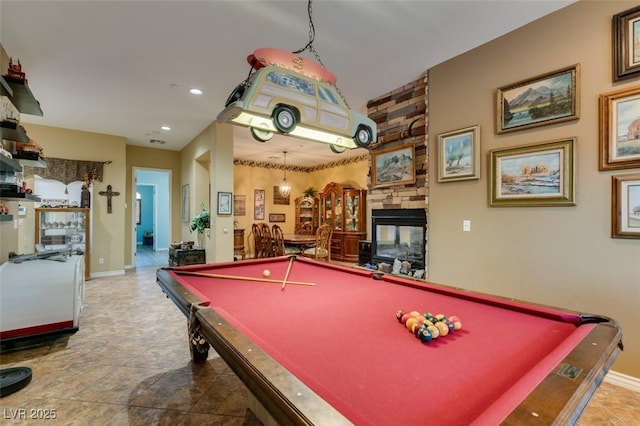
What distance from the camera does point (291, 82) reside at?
193 cm

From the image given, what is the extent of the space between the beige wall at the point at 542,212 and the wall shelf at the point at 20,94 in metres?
3.97

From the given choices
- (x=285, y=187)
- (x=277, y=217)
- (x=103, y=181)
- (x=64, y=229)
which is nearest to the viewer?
(x=64, y=229)

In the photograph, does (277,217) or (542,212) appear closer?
(542,212)

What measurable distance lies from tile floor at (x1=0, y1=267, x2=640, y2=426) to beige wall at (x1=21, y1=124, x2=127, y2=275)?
9.81 feet

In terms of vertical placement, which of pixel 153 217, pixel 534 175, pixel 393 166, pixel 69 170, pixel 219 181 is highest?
pixel 69 170

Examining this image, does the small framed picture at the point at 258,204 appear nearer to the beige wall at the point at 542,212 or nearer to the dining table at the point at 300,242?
the dining table at the point at 300,242

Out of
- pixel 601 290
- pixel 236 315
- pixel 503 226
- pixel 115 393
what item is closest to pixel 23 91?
pixel 115 393

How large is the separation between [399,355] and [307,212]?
25.2ft

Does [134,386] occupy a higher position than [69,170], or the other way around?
[69,170]

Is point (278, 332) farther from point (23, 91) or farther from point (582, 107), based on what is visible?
point (23, 91)

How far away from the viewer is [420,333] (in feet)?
3.73

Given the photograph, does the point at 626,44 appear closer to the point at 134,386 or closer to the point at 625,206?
the point at 625,206

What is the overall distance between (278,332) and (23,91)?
3275 mm

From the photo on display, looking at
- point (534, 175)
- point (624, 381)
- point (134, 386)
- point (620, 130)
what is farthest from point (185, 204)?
point (624, 381)
